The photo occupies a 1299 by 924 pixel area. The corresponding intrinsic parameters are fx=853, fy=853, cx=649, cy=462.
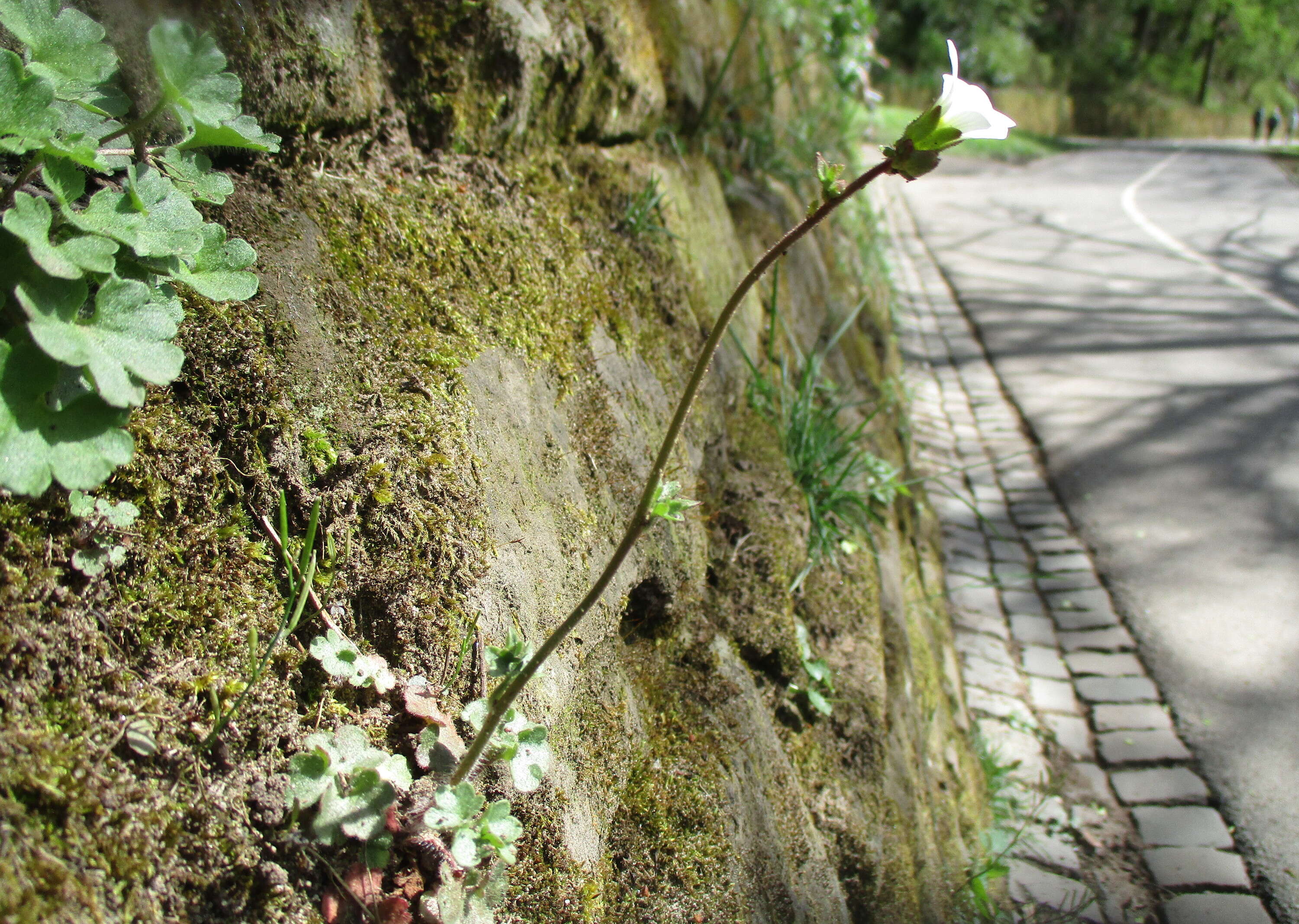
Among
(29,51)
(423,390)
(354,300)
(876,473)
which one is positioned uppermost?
(29,51)

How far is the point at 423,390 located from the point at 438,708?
0.53 meters

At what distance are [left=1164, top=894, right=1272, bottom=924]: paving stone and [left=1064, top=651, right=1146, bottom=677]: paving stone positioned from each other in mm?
1184

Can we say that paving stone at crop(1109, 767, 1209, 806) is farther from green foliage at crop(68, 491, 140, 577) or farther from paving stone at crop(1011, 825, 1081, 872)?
green foliage at crop(68, 491, 140, 577)

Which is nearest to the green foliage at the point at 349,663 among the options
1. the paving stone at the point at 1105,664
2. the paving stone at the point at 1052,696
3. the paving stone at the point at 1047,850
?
the paving stone at the point at 1047,850

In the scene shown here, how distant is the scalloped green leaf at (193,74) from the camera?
3.41 ft

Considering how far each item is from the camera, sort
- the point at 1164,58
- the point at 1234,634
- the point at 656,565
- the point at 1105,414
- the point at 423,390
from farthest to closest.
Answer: the point at 1164,58
the point at 1105,414
the point at 1234,634
the point at 656,565
the point at 423,390

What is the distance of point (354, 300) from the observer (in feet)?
4.84

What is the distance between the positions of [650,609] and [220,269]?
103 cm

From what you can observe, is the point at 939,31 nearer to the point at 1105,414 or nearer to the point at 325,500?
the point at 1105,414

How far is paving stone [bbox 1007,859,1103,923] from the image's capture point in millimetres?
2607

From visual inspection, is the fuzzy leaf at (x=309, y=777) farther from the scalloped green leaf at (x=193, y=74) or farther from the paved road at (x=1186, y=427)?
the paved road at (x=1186, y=427)

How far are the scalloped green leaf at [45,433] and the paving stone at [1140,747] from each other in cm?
351

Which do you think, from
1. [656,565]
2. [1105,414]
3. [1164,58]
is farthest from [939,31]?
[656,565]

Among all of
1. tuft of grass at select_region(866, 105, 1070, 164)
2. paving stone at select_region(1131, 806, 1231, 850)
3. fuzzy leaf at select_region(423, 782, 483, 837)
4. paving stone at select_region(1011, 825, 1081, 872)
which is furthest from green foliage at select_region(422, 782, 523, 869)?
tuft of grass at select_region(866, 105, 1070, 164)
